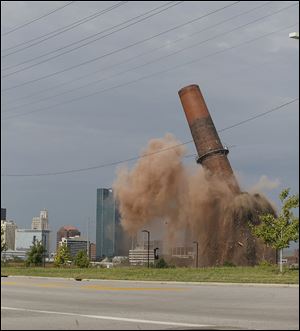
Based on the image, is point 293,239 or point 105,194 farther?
point 105,194

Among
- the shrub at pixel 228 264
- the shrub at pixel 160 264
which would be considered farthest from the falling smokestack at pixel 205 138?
the shrub at pixel 160 264

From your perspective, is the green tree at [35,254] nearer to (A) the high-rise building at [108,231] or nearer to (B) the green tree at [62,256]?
(B) the green tree at [62,256]

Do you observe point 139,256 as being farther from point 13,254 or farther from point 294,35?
point 294,35

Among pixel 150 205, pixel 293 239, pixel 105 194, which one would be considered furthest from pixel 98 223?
pixel 293 239

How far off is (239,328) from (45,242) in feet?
136

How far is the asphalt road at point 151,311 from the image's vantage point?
392 inches

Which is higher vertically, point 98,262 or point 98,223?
point 98,223

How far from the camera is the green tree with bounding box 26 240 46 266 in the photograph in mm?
48244

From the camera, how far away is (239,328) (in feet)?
31.1

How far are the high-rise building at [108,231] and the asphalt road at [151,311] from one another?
80.6 ft

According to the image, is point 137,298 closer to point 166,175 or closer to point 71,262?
point 71,262

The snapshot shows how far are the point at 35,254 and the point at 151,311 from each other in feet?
122

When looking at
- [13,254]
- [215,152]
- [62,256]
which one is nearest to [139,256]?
[62,256]

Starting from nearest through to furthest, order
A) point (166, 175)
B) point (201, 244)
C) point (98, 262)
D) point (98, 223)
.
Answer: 1. point (98, 223)
2. point (98, 262)
3. point (201, 244)
4. point (166, 175)
